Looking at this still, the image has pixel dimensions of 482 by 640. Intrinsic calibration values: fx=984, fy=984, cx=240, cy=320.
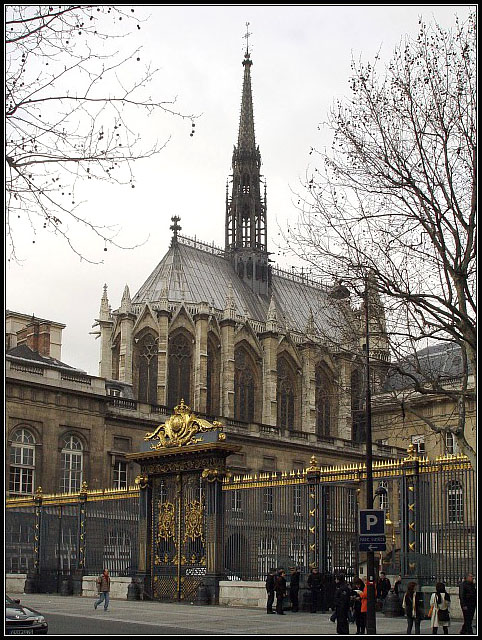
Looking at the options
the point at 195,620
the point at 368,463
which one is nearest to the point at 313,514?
the point at 368,463

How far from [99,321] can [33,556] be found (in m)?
33.6

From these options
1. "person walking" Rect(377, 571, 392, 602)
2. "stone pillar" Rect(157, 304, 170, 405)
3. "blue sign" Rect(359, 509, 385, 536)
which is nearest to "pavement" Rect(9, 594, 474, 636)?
"person walking" Rect(377, 571, 392, 602)

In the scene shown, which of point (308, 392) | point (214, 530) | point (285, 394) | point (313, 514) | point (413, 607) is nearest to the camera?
point (413, 607)

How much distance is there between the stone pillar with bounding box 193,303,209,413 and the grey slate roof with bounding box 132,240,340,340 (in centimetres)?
236

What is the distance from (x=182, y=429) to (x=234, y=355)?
3891cm

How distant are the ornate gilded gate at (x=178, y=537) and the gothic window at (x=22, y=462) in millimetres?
15126

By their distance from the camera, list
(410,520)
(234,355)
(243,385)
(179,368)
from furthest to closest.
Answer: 1. (243,385)
2. (234,355)
3. (179,368)
4. (410,520)

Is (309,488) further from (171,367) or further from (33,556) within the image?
(171,367)

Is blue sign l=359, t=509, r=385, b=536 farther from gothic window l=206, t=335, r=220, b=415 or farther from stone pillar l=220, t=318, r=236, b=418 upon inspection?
gothic window l=206, t=335, r=220, b=415

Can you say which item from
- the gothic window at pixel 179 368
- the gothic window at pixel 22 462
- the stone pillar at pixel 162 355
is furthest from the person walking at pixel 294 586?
the gothic window at pixel 179 368

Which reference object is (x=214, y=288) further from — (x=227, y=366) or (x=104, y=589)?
(x=104, y=589)

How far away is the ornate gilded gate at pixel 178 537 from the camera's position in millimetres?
24625

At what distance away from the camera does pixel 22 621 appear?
16.5 metres

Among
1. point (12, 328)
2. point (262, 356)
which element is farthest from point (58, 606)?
point (262, 356)
